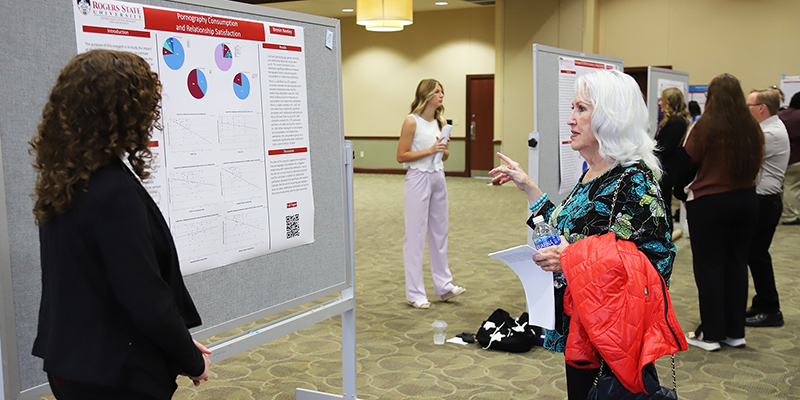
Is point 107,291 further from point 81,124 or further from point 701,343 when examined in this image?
point 701,343

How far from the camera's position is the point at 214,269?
7.48ft

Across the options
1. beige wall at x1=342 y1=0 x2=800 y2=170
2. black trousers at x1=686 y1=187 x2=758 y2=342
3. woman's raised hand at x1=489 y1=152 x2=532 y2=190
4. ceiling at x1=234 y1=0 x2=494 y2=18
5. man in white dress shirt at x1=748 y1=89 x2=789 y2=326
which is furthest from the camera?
ceiling at x1=234 y1=0 x2=494 y2=18

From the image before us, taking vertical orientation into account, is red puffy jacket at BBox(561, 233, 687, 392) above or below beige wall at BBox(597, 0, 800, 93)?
below

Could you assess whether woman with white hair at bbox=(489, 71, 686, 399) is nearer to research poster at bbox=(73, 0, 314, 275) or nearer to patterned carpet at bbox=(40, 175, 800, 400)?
research poster at bbox=(73, 0, 314, 275)

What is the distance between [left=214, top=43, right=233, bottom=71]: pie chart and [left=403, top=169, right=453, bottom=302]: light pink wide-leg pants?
2.72 meters

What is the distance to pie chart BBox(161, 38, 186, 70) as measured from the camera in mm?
2062

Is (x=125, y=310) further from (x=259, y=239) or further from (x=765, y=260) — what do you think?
(x=765, y=260)

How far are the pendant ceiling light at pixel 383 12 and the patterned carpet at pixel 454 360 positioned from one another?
5546mm

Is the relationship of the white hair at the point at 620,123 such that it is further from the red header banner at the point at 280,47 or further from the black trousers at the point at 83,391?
the black trousers at the point at 83,391

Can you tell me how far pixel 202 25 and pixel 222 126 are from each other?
1.12 ft

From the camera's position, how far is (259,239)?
8.00 ft

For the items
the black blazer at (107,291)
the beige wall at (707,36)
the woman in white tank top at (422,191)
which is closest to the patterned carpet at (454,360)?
the woman in white tank top at (422,191)

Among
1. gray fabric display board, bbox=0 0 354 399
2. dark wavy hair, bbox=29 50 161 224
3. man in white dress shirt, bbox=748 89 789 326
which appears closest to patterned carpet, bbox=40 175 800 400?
man in white dress shirt, bbox=748 89 789 326

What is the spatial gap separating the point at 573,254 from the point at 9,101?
161cm
